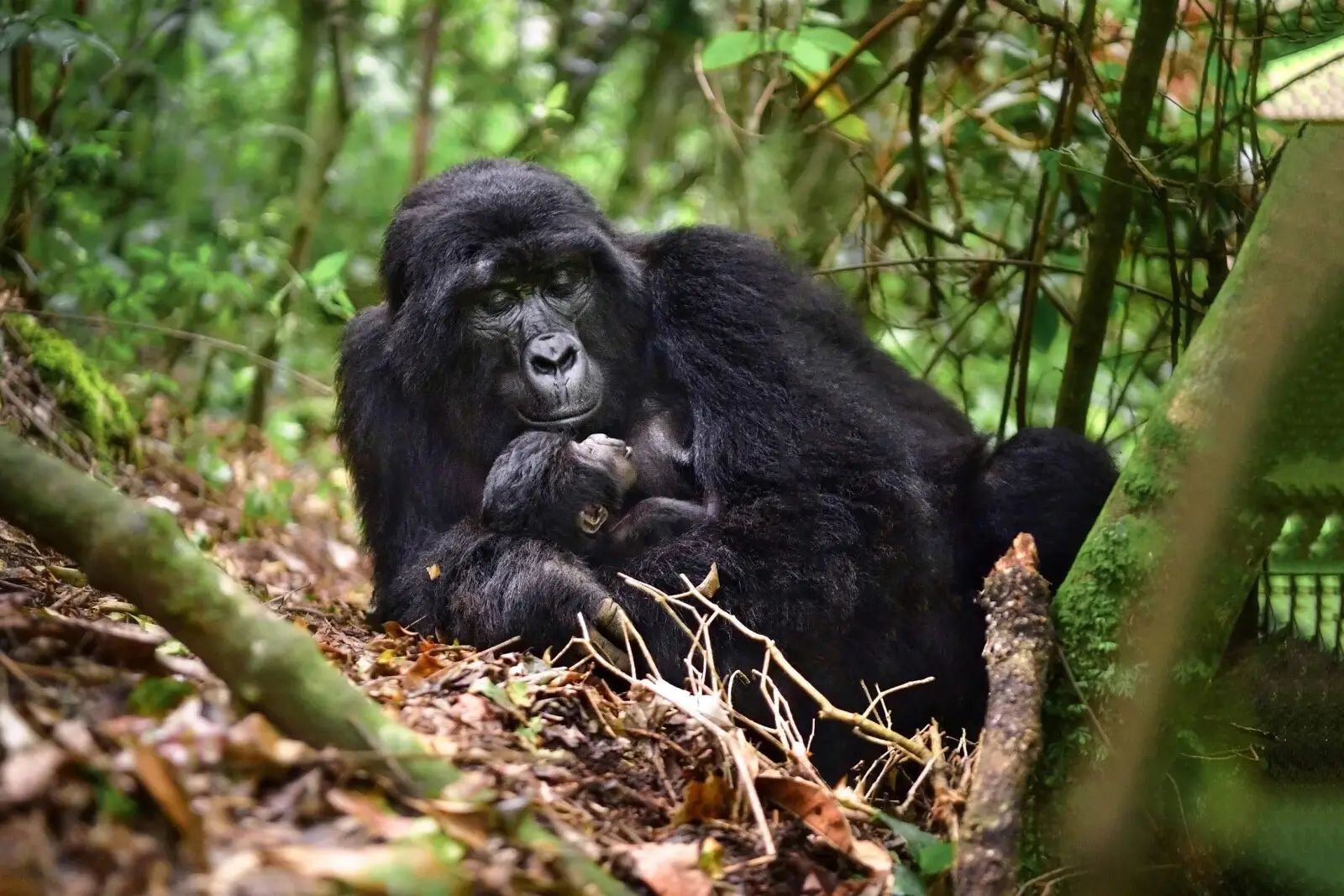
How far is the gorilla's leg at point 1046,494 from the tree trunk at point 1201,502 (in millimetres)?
950

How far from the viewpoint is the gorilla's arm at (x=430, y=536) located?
3348 mm

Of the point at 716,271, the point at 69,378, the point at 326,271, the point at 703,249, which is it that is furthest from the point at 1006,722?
the point at 69,378

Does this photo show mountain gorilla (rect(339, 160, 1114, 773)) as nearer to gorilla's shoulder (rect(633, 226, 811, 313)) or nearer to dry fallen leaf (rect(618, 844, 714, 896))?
gorilla's shoulder (rect(633, 226, 811, 313))

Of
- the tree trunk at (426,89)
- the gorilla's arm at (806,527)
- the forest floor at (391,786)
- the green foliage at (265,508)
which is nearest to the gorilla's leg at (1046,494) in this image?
the gorilla's arm at (806,527)

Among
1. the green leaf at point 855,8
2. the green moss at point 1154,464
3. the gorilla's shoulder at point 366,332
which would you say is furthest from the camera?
the green leaf at point 855,8

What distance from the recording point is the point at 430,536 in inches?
152

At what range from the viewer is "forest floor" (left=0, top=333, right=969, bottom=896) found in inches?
60.5

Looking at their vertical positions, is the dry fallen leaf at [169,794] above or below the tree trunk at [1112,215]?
below

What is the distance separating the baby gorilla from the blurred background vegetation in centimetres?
154

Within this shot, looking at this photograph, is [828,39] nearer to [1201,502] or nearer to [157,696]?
[1201,502]

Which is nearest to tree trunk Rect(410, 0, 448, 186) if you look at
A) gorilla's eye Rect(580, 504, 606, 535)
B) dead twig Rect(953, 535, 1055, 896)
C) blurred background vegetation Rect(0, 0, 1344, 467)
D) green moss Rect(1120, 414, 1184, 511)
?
blurred background vegetation Rect(0, 0, 1344, 467)

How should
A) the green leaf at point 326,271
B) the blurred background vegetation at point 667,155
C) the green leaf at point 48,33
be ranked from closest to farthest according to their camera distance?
the green leaf at point 48,33
the blurred background vegetation at point 667,155
the green leaf at point 326,271

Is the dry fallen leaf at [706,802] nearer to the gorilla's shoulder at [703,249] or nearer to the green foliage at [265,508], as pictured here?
the gorilla's shoulder at [703,249]

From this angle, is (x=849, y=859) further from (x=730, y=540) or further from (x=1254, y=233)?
(x=1254, y=233)
